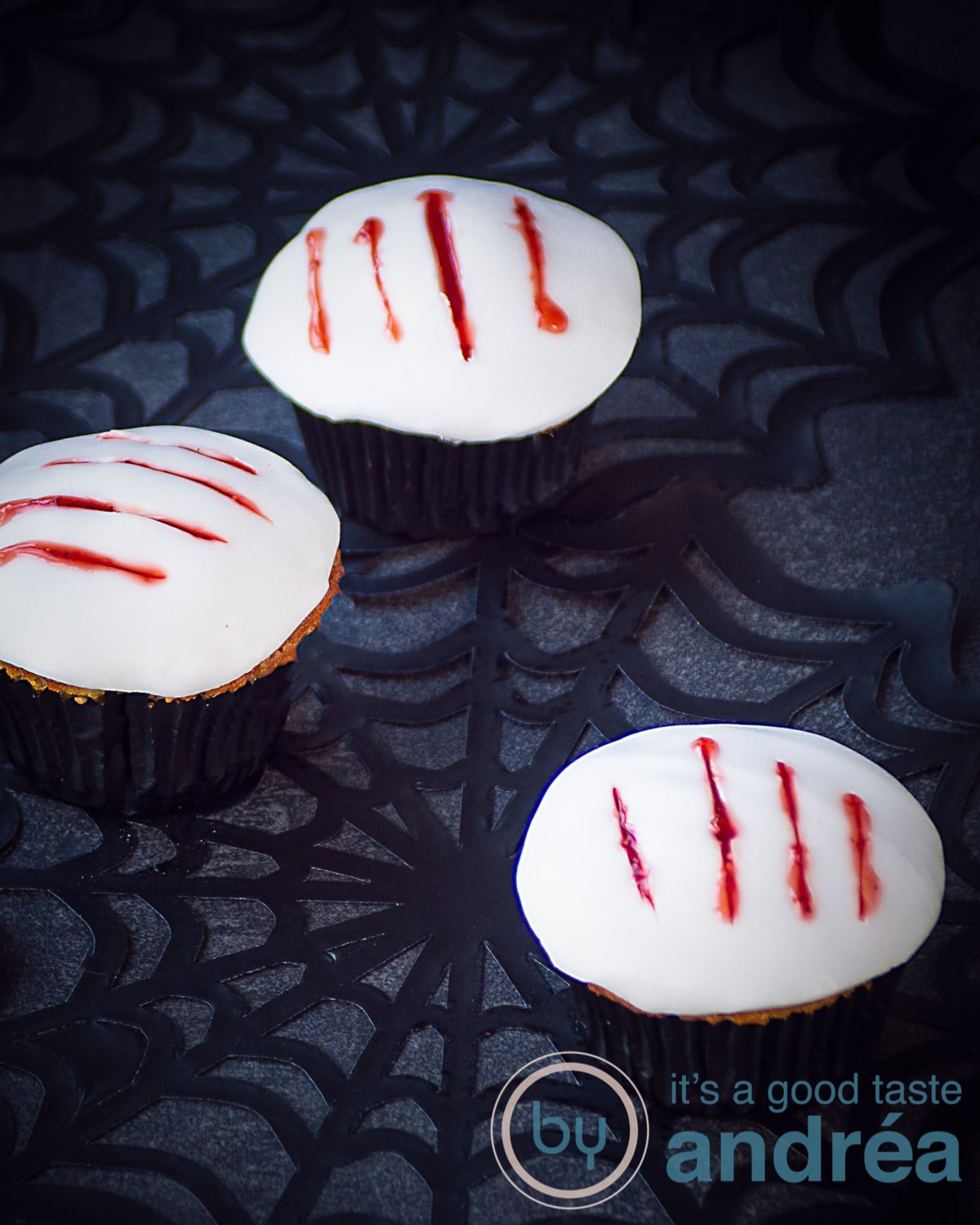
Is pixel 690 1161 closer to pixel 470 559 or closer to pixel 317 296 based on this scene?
pixel 470 559

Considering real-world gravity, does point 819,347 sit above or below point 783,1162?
above

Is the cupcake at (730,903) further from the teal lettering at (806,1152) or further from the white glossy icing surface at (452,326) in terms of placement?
the white glossy icing surface at (452,326)

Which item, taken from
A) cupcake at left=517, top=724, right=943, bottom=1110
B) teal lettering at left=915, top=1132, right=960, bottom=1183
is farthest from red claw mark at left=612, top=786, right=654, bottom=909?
teal lettering at left=915, top=1132, right=960, bottom=1183

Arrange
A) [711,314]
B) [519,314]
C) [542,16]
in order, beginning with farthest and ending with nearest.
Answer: [542,16], [711,314], [519,314]

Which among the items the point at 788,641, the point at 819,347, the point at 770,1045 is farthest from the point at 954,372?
the point at 770,1045

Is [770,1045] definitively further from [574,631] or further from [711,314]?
[711,314]

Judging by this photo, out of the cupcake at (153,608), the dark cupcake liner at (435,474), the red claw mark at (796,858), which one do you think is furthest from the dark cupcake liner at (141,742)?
the red claw mark at (796,858)
